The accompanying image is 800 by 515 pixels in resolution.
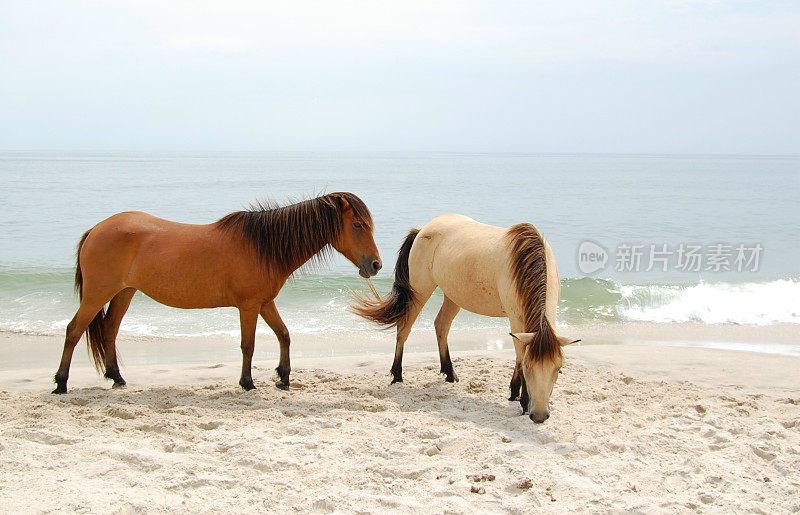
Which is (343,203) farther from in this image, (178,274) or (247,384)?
(247,384)

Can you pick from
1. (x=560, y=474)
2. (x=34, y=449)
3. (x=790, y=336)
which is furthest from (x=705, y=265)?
(x=34, y=449)

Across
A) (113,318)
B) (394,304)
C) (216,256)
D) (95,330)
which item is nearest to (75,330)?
(95,330)

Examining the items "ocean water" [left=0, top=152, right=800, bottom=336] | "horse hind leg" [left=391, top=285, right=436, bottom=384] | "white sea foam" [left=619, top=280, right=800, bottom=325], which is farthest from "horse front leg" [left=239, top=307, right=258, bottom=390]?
"white sea foam" [left=619, top=280, right=800, bottom=325]

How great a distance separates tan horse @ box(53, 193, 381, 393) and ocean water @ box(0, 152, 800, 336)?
601mm

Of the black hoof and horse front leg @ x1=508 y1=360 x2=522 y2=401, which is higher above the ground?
horse front leg @ x1=508 y1=360 x2=522 y2=401

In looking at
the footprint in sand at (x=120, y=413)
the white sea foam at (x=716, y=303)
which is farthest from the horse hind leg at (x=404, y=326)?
the white sea foam at (x=716, y=303)

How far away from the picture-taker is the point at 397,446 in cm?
405

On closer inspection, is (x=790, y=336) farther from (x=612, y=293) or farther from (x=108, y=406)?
(x=108, y=406)

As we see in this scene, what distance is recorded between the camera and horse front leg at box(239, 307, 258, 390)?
213 inches

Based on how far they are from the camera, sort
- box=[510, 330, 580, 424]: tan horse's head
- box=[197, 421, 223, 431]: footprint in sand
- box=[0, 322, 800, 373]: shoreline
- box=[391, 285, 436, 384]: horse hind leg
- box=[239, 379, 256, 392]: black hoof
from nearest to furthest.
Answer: box=[510, 330, 580, 424]: tan horse's head < box=[197, 421, 223, 431]: footprint in sand < box=[239, 379, 256, 392]: black hoof < box=[391, 285, 436, 384]: horse hind leg < box=[0, 322, 800, 373]: shoreline

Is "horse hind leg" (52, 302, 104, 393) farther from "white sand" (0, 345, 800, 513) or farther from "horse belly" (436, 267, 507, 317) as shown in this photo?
"horse belly" (436, 267, 507, 317)

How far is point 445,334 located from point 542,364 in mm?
1856

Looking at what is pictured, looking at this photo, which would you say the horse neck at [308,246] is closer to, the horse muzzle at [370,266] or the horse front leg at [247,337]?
the horse muzzle at [370,266]

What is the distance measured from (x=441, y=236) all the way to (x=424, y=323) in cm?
402
